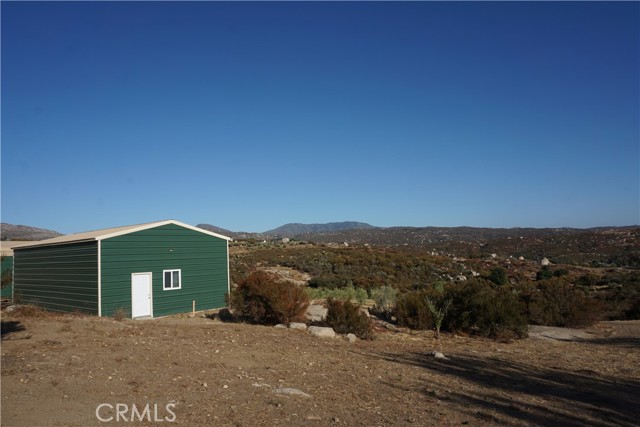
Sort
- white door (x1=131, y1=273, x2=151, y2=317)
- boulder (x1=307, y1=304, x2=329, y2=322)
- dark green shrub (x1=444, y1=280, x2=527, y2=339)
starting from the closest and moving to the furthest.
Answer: dark green shrub (x1=444, y1=280, x2=527, y2=339)
boulder (x1=307, y1=304, x2=329, y2=322)
white door (x1=131, y1=273, x2=151, y2=317)

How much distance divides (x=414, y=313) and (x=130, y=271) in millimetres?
10408

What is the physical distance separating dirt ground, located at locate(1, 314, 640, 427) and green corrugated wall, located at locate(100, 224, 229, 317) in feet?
16.9

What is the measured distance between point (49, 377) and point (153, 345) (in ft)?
10.7

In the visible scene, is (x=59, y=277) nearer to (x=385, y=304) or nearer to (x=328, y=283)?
(x=385, y=304)

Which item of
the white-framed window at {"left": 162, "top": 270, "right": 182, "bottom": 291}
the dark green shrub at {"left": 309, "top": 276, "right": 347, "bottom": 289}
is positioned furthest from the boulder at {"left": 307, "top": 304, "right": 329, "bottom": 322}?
the dark green shrub at {"left": 309, "top": 276, "right": 347, "bottom": 289}

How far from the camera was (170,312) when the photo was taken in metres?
19.8

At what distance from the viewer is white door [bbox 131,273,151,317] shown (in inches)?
741

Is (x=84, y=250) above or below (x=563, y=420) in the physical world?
above

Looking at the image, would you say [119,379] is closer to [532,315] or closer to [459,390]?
[459,390]

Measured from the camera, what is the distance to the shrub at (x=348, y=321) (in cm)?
1435

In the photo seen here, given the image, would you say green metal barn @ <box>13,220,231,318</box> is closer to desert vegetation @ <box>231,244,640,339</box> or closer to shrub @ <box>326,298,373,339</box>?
desert vegetation @ <box>231,244,640,339</box>

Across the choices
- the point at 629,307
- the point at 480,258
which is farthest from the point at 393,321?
the point at 480,258

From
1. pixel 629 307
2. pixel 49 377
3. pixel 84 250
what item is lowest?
pixel 629 307
